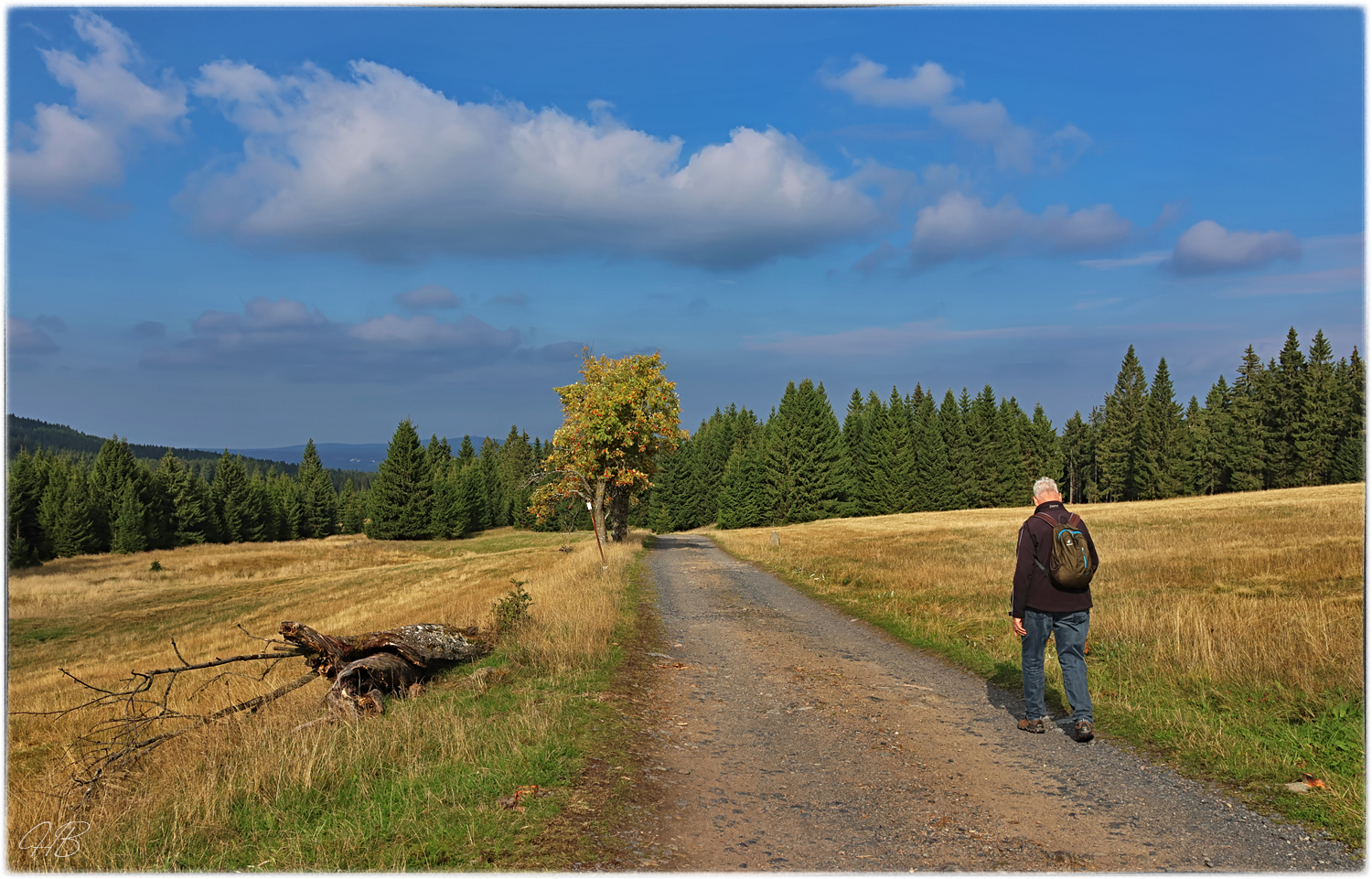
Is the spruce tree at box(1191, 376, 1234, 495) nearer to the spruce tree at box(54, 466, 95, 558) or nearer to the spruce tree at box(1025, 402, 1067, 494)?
the spruce tree at box(1025, 402, 1067, 494)

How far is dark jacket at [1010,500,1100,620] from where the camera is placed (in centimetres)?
688

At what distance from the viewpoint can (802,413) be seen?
8038 centimetres

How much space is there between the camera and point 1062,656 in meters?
7.00

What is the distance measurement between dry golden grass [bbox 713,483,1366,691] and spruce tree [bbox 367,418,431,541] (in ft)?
171

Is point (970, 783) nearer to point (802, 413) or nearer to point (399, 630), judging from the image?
point (399, 630)

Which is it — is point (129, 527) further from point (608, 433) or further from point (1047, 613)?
point (1047, 613)

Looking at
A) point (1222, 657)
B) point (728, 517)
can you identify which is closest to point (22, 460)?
point (728, 517)

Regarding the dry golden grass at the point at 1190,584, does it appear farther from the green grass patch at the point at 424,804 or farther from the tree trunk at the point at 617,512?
the tree trunk at the point at 617,512

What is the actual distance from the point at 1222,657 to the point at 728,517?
76.3m

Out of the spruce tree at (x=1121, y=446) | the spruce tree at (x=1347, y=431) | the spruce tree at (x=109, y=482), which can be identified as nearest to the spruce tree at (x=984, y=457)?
the spruce tree at (x=1121, y=446)

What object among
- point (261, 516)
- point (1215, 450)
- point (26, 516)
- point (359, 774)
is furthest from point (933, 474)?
point (26, 516)

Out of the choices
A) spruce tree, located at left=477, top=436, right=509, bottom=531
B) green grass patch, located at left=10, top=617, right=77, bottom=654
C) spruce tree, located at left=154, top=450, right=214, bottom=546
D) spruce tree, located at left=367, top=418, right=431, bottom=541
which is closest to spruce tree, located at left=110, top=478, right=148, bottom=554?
spruce tree, located at left=154, top=450, right=214, bottom=546

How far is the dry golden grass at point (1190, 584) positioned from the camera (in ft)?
26.4

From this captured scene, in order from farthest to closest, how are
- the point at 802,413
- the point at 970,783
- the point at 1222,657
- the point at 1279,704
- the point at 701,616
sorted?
the point at 802,413
the point at 701,616
the point at 1222,657
the point at 1279,704
the point at 970,783
